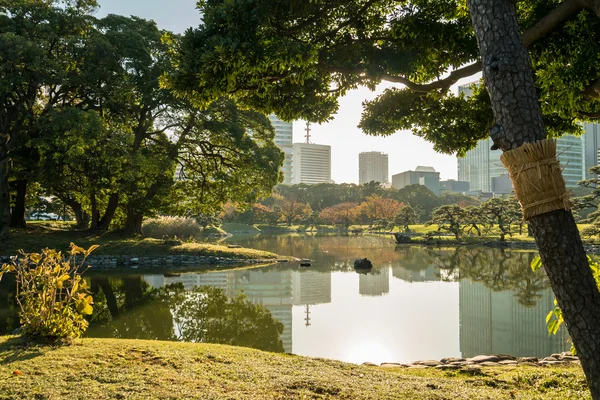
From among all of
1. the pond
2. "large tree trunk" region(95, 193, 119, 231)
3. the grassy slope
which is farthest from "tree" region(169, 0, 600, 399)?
"large tree trunk" region(95, 193, 119, 231)

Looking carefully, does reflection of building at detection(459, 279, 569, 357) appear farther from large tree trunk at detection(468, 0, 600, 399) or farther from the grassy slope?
large tree trunk at detection(468, 0, 600, 399)

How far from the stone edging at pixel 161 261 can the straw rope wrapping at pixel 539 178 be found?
1319 centimetres

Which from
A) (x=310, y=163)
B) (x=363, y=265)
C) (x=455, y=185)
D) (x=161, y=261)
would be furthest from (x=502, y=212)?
(x=310, y=163)

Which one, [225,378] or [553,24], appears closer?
[553,24]

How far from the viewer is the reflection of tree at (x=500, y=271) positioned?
9.77m

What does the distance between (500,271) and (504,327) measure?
6571 millimetres

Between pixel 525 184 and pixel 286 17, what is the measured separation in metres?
3.15

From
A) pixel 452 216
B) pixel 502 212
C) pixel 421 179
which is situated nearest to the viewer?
pixel 502 212

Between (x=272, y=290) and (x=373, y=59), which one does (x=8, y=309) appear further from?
(x=373, y=59)

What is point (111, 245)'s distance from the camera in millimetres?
14367

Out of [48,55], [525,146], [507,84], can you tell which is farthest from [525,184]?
[48,55]

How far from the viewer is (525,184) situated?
1.71 m

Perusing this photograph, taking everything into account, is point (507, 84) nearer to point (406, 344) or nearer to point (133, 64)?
point (406, 344)

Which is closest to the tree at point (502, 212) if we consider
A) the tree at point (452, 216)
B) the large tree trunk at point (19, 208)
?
the tree at point (452, 216)
